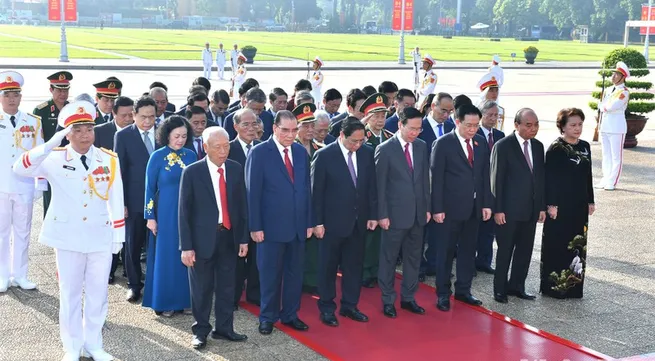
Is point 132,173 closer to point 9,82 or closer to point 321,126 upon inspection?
point 9,82

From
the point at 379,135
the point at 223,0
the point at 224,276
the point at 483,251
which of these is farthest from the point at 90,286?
the point at 223,0

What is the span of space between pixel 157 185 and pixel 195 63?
124 ft

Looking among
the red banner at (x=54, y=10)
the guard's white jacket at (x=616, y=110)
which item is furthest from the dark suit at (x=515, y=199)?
the red banner at (x=54, y=10)

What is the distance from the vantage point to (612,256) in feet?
34.0

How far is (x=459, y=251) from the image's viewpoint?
847 cm

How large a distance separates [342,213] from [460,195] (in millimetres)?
1337

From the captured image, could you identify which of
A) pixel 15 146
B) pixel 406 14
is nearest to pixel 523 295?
pixel 15 146

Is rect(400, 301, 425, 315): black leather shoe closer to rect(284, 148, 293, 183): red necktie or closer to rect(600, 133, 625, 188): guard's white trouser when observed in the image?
rect(284, 148, 293, 183): red necktie

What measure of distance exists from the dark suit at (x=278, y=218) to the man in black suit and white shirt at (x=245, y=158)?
68cm

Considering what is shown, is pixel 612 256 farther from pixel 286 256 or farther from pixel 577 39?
pixel 577 39

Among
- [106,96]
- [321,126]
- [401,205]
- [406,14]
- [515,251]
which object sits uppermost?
[406,14]

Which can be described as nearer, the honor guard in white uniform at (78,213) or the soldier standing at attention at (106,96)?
the honor guard in white uniform at (78,213)

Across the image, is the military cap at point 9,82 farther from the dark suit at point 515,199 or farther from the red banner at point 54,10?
the red banner at point 54,10

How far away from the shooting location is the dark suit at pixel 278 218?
23.9 feet
